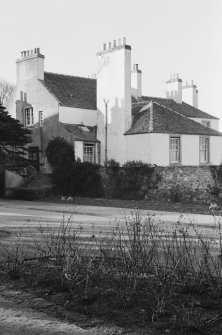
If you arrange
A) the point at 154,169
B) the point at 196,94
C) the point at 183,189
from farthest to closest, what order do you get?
the point at 196,94 < the point at 154,169 < the point at 183,189

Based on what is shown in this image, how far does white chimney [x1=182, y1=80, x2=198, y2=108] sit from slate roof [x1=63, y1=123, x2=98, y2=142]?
48.7ft

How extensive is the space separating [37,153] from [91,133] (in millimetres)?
4425

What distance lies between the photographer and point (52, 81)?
3919 cm

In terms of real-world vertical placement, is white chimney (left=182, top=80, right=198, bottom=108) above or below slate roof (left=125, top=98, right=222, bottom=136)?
above

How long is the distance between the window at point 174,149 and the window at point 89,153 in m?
5.88

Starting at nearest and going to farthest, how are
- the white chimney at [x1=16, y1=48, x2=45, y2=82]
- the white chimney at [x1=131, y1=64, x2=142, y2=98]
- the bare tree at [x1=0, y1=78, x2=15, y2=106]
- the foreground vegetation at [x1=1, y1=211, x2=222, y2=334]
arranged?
the foreground vegetation at [x1=1, y1=211, x2=222, y2=334]
the white chimney at [x1=16, y1=48, x2=45, y2=82]
the white chimney at [x1=131, y1=64, x2=142, y2=98]
the bare tree at [x1=0, y1=78, x2=15, y2=106]

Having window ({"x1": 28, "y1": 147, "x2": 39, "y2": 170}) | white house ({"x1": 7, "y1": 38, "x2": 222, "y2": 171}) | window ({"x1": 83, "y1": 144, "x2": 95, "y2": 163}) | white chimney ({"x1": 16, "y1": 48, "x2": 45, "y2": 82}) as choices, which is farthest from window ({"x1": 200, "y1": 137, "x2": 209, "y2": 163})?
white chimney ({"x1": 16, "y1": 48, "x2": 45, "y2": 82})

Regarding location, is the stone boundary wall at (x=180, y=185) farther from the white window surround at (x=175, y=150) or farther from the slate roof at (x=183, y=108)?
the slate roof at (x=183, y=108)

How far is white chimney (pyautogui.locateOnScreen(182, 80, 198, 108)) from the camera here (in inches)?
1939

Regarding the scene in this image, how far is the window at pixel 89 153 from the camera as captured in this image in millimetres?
36103

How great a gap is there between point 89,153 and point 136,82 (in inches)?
431

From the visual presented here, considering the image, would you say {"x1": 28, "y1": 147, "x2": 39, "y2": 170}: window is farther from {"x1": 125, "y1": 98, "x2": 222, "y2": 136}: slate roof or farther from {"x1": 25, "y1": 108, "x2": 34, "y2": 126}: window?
{"x1": 125, "y1": 98, "x2": 222, "y2": 136}: slate roof

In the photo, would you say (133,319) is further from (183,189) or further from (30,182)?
(30,182)

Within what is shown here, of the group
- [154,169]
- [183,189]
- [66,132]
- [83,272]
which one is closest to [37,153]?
[66,132]
